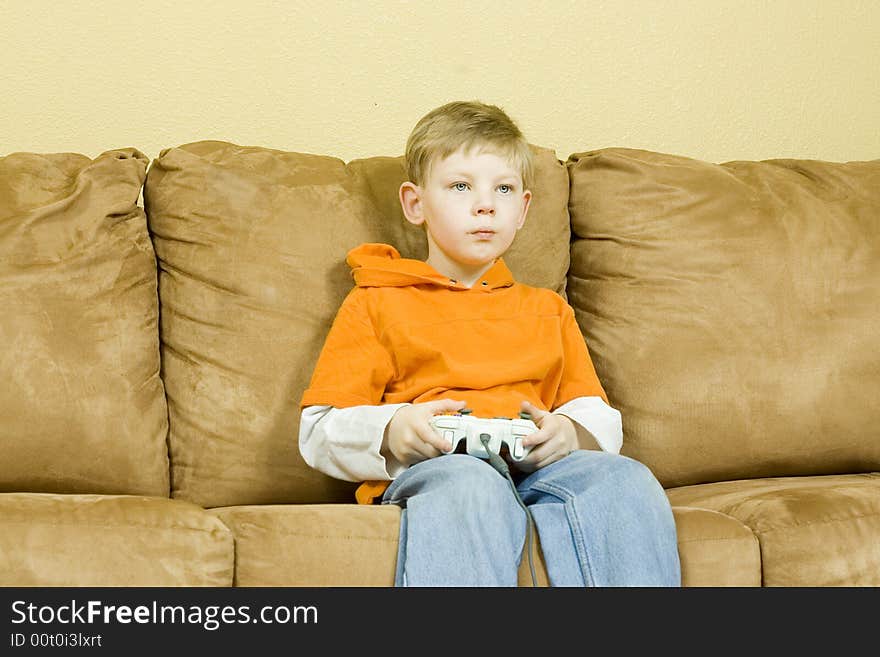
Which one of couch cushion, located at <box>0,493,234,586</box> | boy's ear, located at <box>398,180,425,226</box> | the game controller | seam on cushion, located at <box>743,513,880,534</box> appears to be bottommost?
couch cushion, located at <box>0,493,234,586</box>

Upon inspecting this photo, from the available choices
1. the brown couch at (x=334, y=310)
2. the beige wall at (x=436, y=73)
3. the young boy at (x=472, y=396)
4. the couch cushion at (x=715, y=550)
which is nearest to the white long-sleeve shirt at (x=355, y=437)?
the young boy at (x=472, y=396)

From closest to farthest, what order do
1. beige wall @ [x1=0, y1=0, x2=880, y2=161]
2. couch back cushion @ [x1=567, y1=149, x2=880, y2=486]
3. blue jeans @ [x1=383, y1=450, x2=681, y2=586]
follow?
1. blue jeans @ [x1=383, y1=450, x2=681, y2=586]
2. couch back cushion @ [x1=567, y1=149, x2=880, y2=486]
3. beige wall @ [x1=0, y1=0, x2=880, y2=161]

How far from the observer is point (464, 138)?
1.60 metres

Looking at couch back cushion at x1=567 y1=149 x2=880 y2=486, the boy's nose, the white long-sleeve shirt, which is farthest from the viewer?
couch back cushion at x1=567 y1=149 x2=880 y2=486

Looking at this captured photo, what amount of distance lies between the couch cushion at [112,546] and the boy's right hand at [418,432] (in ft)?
0.85

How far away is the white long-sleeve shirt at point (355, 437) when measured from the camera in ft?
4.81

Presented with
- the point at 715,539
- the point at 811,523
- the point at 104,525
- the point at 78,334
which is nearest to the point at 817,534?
the point at 811,523

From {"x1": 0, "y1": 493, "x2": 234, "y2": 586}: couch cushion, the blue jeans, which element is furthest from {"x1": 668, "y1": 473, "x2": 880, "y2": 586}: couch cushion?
{"x1": 0, "y1": 493, "x2": 234, "y2": 586}: couch cushion

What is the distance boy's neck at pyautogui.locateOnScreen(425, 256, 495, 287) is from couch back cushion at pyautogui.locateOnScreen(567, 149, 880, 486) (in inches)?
11.5

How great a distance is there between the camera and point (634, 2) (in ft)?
7.70

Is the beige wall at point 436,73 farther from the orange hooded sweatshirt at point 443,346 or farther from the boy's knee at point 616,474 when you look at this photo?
the boy's knee at point 616,474

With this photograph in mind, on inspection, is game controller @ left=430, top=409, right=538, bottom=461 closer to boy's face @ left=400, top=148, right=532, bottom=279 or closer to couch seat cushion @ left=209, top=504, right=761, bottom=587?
couch seat cushion @ left=209, top=504, right=761, bottom=587

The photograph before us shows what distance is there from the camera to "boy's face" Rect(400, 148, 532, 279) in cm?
159
